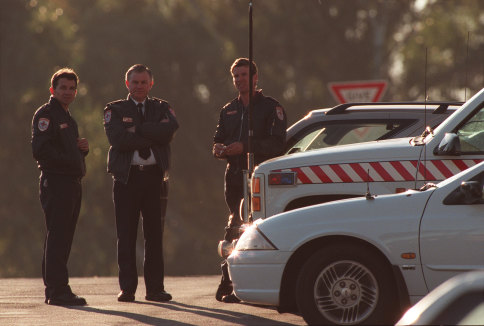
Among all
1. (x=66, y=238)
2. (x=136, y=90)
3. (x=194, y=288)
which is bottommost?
(x=194, y=288)

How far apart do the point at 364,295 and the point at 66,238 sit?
3.52 m

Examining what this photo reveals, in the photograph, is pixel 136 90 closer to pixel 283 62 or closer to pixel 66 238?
pixel 66 238

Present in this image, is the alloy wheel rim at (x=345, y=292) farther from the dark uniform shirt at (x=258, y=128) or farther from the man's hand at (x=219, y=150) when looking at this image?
the man's hand at (x=219, y=150)

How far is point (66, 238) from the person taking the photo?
11.4m

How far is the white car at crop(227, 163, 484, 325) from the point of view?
853 centimetres

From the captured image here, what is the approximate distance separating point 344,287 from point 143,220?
3.28 metres

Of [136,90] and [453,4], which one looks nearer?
[136,90]

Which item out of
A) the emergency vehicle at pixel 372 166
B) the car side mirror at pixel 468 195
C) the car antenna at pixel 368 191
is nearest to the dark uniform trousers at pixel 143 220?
the emergency vehicle at pixel 372 166

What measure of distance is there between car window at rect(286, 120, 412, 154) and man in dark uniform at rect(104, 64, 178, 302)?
121 cm

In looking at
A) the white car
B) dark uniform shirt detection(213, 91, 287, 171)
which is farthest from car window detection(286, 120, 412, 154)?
the white car

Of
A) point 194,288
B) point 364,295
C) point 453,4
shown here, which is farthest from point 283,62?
point 364,295

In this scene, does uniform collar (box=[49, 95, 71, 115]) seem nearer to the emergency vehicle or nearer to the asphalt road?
the asphalt road

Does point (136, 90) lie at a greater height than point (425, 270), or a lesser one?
greater

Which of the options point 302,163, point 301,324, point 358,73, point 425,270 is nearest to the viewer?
point 425,270
